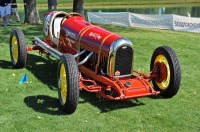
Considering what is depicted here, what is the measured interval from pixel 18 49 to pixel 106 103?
9.12 ft

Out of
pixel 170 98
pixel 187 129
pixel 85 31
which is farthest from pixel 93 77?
pixel 187 129

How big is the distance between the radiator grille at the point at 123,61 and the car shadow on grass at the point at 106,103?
51 cm

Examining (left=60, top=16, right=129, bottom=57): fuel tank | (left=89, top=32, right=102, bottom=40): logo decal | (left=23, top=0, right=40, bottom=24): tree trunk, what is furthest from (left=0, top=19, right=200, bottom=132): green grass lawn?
(left=23, top=0, right=40, bottom=24): tree trunk

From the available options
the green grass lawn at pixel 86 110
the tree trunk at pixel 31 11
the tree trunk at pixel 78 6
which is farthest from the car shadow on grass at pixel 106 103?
the tree trunk at pixel 78 6

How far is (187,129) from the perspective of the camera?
523cm

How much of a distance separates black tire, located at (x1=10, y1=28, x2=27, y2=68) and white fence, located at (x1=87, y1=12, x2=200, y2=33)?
1121 centimetres

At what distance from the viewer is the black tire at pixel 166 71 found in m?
6.17

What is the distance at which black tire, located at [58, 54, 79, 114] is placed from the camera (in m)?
5.38

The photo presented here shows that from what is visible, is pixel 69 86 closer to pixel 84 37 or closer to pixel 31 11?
pixel 84 37

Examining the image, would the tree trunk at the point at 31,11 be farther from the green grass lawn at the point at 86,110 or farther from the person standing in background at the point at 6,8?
the green grass lawn at the point at 86,110

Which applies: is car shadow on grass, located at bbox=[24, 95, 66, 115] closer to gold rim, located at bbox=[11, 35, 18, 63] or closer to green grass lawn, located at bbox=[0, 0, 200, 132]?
green grass lawn, located at bbox=[0, 0, 200, 132]

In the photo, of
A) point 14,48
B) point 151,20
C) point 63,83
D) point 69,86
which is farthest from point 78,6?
point 69,86

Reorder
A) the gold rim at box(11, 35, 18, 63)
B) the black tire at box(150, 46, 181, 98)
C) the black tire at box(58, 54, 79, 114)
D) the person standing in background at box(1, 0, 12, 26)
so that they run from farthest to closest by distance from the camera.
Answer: the person standing in background at box(1, 0, 12, 26) → the gold rim at box(11, 35, 18, 63) → the black tire at box(150, 46, 181, 98) → the black tire at box(58, 54, 79, 114)

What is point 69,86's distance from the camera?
538 cm
